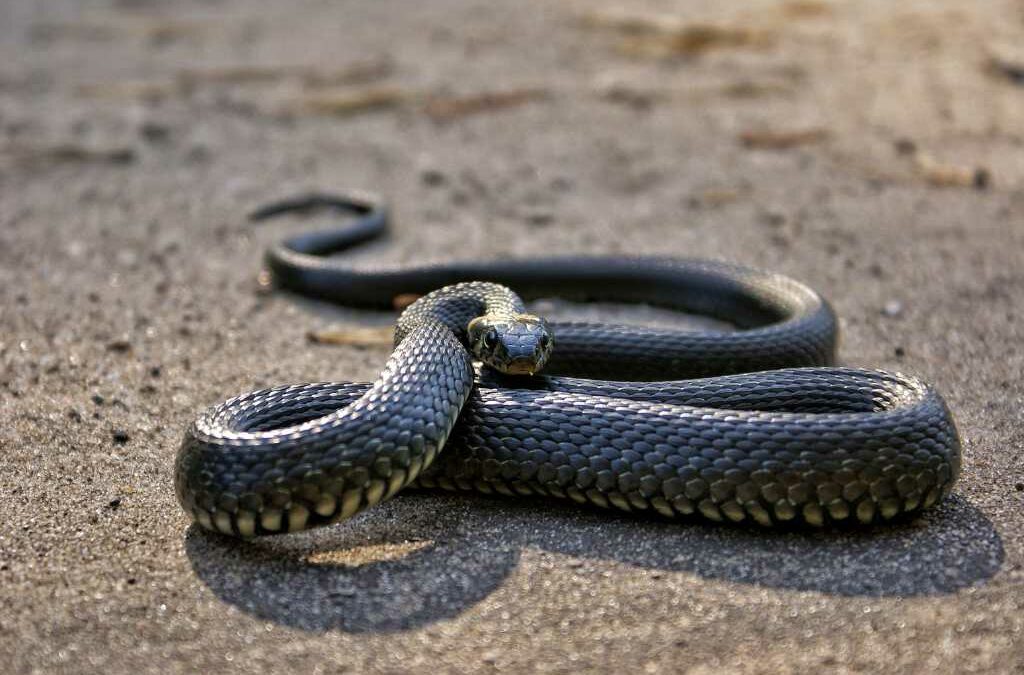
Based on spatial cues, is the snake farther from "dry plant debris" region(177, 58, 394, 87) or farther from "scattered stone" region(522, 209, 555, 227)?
"dry plant debris" region(177, 58, 394, 87)

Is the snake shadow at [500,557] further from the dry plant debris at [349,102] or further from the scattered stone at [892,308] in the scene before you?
the dry plant debris at [349,102]

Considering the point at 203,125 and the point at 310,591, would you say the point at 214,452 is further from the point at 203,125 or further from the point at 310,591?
the point at 203,125

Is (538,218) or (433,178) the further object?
(433,178)

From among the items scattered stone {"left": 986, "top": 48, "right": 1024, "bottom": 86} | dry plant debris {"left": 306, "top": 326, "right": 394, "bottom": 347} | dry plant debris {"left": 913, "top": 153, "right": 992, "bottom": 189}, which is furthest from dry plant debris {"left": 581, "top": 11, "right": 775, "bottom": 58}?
dry plant debris {"left": 306, "top": 326, "right": 394, "bottom": 347}

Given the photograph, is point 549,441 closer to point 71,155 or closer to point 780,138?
point 780,138

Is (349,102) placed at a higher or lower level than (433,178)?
higher

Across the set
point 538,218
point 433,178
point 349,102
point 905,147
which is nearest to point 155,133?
point 349,102
